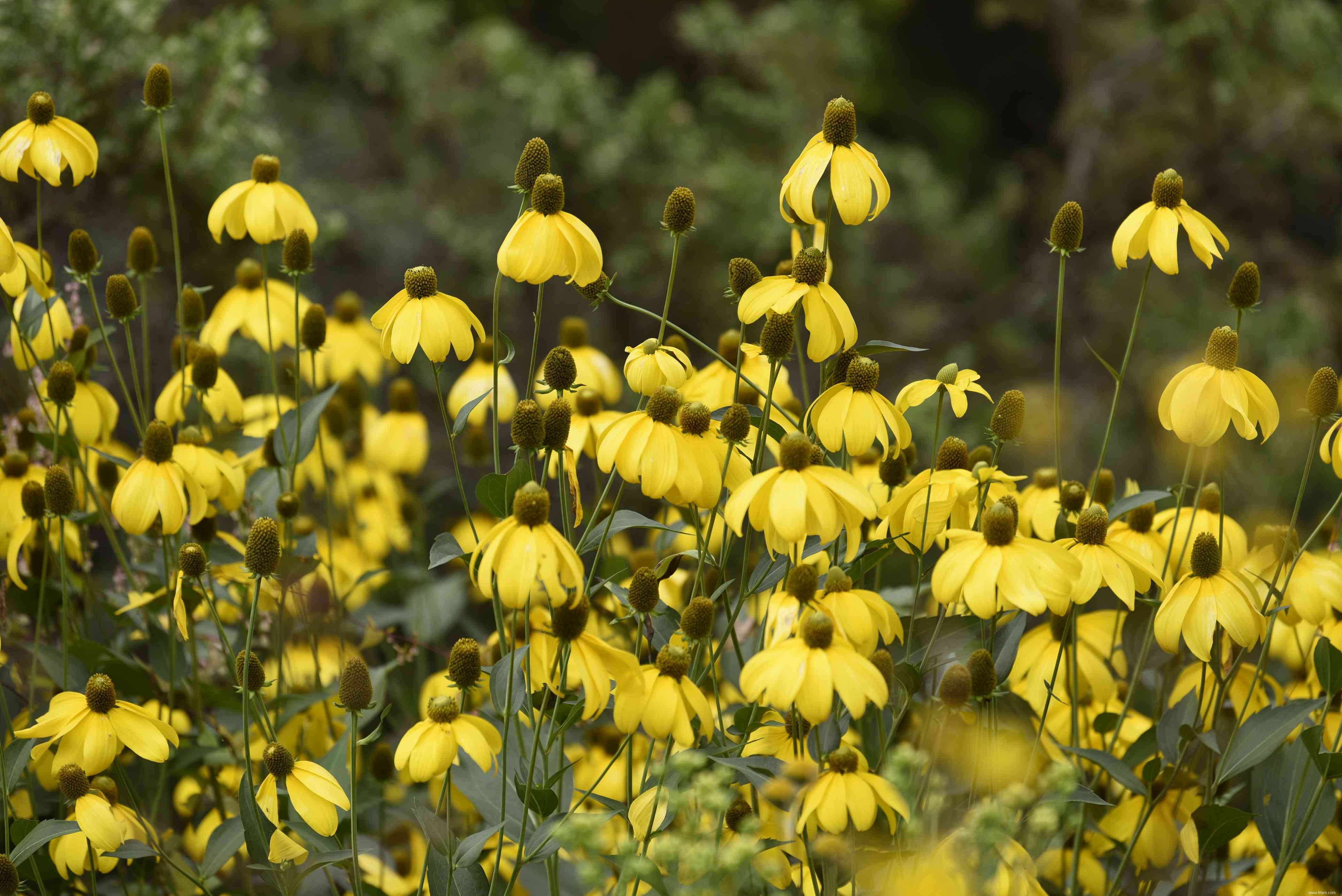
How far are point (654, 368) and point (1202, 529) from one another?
2.00 ft

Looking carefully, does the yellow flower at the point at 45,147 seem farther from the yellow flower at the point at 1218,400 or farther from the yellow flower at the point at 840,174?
the yellow flower at the point at 1218,400

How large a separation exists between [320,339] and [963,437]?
233 cm

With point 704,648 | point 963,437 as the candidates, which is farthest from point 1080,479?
point 704,648

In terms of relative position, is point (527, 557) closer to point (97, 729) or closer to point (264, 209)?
point (97, 729)

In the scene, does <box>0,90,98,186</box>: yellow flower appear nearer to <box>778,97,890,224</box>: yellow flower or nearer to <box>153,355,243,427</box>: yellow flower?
<box>153,355,243,427</box>: yellow flower

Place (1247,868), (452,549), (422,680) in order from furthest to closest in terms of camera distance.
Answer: (422,680)
(1247,868)
(452,549)

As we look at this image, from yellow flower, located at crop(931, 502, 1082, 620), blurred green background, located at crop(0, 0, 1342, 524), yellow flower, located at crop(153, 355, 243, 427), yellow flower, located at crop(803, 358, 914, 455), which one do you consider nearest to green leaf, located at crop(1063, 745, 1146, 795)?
yellow flower, located at crop(931, 502, 1082, 620)

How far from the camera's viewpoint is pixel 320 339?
1.30m

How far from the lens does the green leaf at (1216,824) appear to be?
3.30 feet

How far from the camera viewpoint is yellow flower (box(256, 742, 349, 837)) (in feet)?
3.05

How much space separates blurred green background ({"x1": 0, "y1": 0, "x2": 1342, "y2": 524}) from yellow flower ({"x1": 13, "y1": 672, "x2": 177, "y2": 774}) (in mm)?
1596

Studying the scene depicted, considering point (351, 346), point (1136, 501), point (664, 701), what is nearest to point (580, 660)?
point (664, 701)

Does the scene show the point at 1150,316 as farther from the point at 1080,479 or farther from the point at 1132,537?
the point at 1132,537

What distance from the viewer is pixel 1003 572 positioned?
83 centimetres
